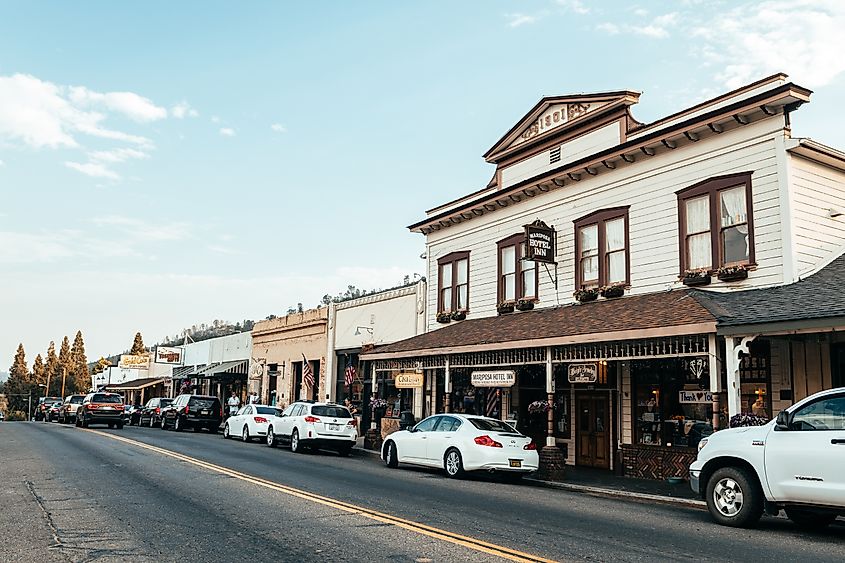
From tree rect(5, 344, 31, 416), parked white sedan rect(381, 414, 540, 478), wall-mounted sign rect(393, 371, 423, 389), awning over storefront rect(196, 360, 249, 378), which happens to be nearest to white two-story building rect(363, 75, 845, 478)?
wall-mounted sign rect(393, 371, 423, 389)

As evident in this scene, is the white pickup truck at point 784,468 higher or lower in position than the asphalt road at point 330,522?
higher

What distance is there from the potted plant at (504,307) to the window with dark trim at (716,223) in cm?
614

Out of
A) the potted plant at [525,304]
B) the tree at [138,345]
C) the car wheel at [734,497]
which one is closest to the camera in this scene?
the car wheel at [734,497]

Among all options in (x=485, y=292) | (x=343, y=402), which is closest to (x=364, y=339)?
(x=343, y=402)

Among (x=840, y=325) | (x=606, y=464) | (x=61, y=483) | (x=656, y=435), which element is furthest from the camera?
(x=606, y=464)

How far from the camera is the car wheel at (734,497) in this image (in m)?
9.99

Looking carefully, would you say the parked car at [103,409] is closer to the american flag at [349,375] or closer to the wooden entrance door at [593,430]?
the american flag at [349,375]

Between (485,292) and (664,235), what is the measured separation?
7114mm

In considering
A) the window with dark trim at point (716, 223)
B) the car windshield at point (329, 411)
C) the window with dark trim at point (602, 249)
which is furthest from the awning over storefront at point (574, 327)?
the car windshield at point (329, 411)

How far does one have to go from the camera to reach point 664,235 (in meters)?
18.2

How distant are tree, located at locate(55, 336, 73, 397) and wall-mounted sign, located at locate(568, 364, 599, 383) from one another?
102181 mm

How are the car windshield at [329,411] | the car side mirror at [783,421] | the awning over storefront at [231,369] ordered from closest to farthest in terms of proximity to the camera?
the car side mirror at [783,421] → the car windshield at [329,411] → the awning over storefront at [231,369]

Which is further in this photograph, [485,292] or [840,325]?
[485,292]

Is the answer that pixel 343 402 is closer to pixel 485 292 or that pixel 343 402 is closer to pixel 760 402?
pixel 485 292
